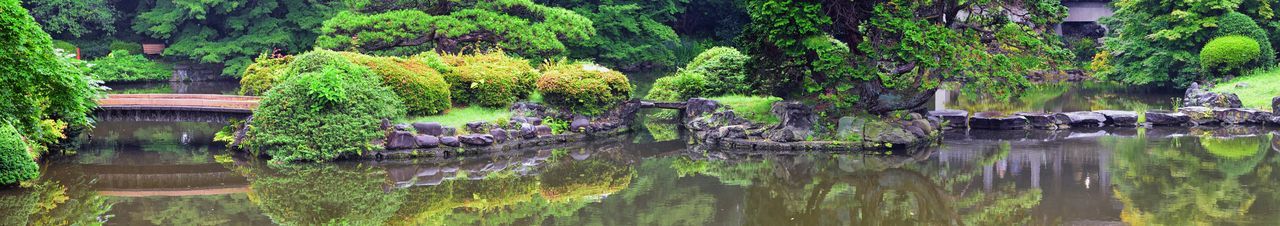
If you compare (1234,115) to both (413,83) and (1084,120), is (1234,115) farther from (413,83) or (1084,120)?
(413,83)

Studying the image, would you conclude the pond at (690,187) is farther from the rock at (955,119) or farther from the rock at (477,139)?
the rock at (955,119)

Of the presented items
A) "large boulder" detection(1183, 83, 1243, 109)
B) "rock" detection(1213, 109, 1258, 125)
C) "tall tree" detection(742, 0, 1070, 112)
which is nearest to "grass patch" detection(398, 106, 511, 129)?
"tall tree" detection(742, 0, 1070, 112)

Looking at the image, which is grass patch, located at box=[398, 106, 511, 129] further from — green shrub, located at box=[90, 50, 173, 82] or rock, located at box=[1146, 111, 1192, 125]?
green shrub, located at box=[90, 50, 173, 82]

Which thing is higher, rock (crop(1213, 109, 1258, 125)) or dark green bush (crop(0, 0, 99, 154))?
dark green bush (crop(0, 0, 99, 154))

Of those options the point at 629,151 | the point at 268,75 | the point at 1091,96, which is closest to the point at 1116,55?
the point at 1091,96

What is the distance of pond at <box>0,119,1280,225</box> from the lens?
14.8 metres

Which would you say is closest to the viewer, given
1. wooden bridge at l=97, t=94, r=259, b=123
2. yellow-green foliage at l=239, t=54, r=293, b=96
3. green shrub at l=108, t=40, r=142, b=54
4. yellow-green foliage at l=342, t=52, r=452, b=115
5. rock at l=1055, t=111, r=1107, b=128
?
yellow-green foliage at l=342, t=52, r=452, b=115

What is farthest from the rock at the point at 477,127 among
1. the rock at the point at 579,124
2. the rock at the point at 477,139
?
the rock at the point at 579,124

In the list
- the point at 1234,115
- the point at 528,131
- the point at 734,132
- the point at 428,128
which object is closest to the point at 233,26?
the point at 528,131

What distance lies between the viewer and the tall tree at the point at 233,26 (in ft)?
134

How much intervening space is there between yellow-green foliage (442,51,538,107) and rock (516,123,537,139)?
32.8 inches

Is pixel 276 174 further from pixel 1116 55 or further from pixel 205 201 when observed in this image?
pixel 1116 55

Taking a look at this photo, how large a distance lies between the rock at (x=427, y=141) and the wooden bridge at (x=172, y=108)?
3.56m

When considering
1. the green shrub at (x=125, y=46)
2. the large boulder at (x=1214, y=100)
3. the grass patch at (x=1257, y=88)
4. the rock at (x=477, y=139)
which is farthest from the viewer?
the green shrub at (x=125, y=46)
